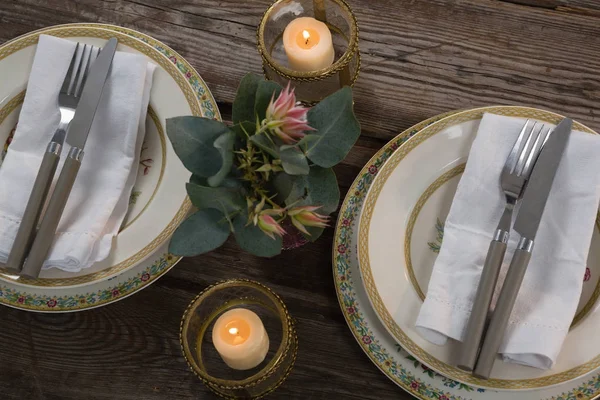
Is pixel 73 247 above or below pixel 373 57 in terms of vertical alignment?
below

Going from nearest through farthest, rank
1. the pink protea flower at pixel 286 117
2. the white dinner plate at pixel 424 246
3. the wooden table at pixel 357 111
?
the pink protea flower at pixel 286 117 → the white dinner plate at pixel 424 246 → the wooden table at pixel 357 111

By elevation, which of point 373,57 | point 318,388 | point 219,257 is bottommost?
point 318,388

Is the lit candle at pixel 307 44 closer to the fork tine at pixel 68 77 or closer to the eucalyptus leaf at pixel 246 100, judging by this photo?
the eucalyptus leaf at pixel 246 100

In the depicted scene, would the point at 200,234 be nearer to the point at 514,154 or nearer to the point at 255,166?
the point at 255,166

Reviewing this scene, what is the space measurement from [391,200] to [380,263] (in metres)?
0.07

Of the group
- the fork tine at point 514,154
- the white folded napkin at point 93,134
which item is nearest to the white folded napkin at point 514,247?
the fork tine at point 514,154

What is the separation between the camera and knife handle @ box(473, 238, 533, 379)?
0.60m

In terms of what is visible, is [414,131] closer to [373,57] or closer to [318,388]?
[373,57]

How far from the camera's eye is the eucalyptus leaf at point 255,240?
1.89 ft

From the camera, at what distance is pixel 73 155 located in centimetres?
67

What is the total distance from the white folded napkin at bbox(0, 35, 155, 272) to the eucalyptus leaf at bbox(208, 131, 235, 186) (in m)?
0.20

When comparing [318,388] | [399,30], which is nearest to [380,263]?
[318,388]

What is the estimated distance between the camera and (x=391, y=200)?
67cm

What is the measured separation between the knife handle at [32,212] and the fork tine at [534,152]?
1.54 feet
